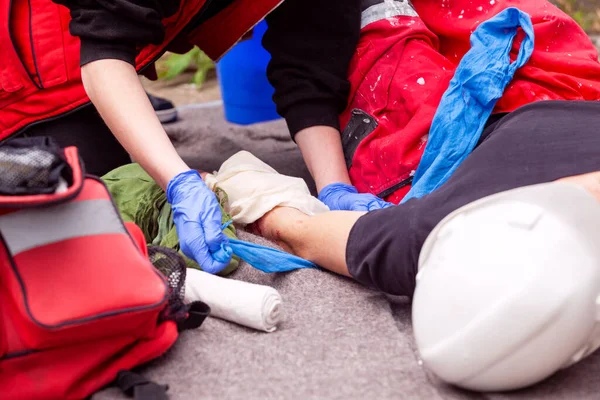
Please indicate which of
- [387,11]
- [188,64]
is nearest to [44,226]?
[387,11]

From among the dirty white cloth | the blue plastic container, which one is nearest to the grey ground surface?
the dirty white cloth

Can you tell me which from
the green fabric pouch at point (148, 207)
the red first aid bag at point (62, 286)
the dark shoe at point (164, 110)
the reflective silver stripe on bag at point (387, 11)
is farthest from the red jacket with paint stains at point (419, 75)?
the dark shoe at point (164, 110)

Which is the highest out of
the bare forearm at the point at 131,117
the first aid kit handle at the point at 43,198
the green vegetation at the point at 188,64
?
the first aid kit handle at the point at 43,198

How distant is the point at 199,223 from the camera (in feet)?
3.43

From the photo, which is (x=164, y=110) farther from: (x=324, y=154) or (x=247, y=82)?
(x=324, y=154)

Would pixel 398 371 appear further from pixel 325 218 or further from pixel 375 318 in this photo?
pixel 325 218

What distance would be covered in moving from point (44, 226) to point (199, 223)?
332 mm

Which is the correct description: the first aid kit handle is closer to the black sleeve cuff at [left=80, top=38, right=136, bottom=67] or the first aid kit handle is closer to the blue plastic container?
the black sleeve cuff at [left=80, top=38, right=136, bottom=67]

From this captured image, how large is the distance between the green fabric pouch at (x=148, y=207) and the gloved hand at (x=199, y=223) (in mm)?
54

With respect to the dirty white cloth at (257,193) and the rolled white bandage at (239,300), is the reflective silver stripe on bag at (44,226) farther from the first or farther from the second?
the dirty white cloth at (257,193)

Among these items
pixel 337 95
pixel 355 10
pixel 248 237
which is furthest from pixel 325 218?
pixel 355 10

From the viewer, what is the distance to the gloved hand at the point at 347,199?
1.16m

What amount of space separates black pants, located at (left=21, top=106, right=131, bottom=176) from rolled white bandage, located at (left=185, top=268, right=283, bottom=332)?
511 millimetres

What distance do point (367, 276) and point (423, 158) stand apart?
0.28 meters
